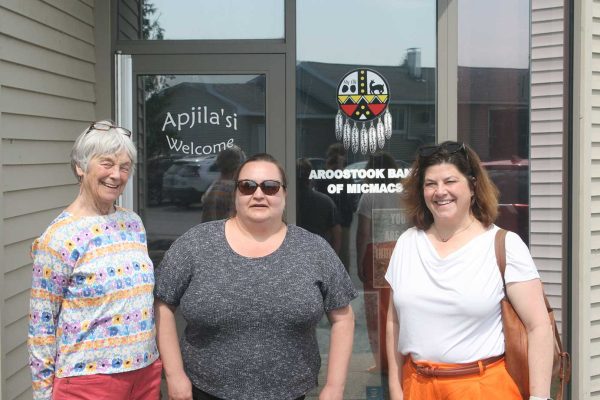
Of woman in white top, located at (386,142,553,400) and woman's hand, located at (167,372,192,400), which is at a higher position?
woman in white top, located at (386,142,553,400)

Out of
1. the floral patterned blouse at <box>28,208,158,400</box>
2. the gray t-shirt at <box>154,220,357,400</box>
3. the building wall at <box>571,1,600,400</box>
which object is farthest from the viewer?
the building wall at <box>571,1,600,400</box>

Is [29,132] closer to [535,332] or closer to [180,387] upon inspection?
[180,387]

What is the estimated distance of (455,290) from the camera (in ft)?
8.89

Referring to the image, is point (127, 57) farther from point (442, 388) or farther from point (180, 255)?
point (442, 388)

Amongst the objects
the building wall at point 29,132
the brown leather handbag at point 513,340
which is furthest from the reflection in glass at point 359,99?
the brown leather handbag at point 513,340

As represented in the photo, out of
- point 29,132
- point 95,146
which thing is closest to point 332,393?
point 95,146

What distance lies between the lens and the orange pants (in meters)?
2.70

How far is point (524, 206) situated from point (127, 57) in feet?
8.57

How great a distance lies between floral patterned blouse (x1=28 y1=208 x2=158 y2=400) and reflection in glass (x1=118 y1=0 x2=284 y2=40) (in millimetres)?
2183

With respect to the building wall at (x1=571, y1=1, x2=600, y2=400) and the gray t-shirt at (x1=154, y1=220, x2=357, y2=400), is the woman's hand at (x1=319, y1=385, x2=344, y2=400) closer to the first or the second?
the gray t-shirt at (x1=154, y1=220, x2=357, y2=400)

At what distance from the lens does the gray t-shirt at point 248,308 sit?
2.78 metres

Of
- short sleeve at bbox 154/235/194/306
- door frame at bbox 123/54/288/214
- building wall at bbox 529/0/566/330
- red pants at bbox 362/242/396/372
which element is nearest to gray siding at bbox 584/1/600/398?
building wall at bbox 529/0/566/330

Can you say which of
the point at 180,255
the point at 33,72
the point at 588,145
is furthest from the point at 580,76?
the point at 33,72

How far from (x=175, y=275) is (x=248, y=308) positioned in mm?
325
